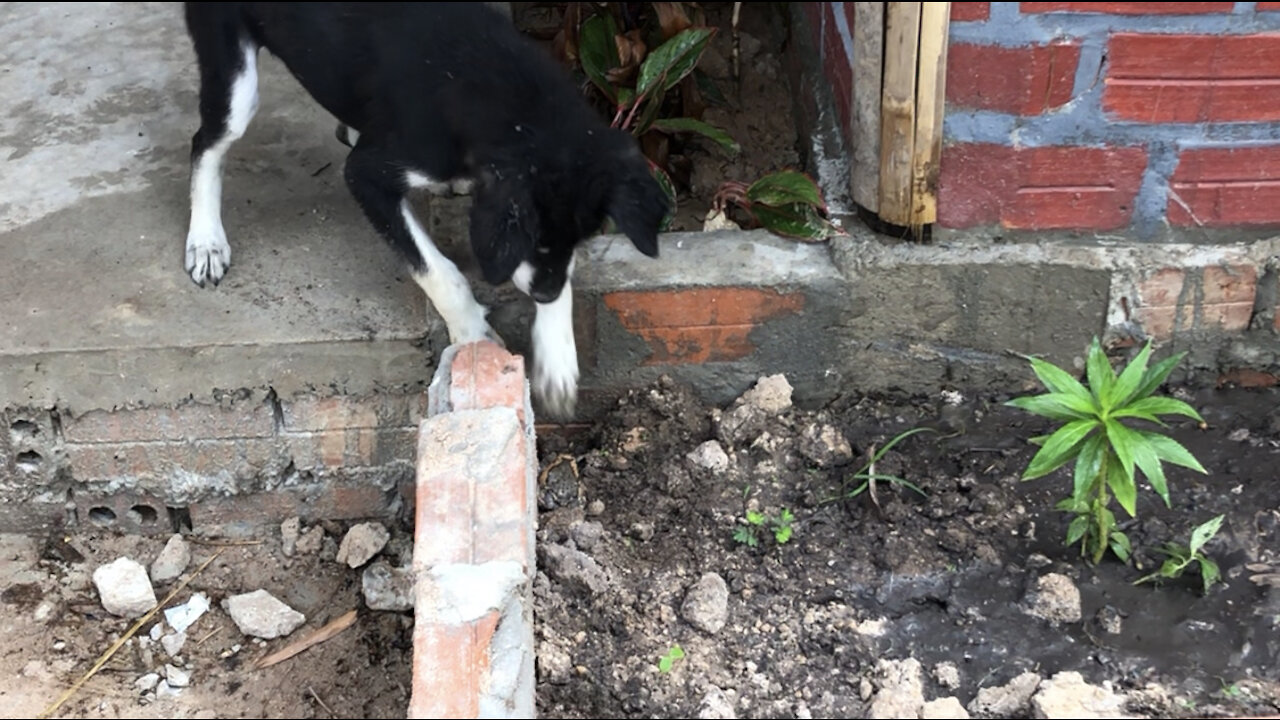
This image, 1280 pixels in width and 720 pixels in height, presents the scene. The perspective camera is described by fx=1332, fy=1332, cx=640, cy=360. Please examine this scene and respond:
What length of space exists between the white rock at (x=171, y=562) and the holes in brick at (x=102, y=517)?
182mm

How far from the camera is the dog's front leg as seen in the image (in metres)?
3.15

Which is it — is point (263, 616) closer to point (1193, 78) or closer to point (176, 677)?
point (176, 677)

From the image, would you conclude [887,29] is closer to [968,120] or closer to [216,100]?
[968,120]

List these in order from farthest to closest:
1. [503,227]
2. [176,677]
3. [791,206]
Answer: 1. [791,206]
2. [176,677]
3. [503,227]

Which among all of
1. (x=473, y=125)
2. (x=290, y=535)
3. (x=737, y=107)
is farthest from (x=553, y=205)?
(x=737, y=107)

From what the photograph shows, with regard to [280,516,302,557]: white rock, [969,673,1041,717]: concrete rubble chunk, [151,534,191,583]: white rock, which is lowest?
[280,516,302,557]: white rock

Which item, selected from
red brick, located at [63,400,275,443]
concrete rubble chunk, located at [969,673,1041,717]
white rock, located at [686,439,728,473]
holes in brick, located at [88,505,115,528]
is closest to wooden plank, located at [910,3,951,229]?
white rock, located at [686,439,728,473]

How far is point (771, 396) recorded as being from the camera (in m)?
3.45

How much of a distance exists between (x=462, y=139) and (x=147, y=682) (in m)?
1.42

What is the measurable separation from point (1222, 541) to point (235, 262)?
2.49m

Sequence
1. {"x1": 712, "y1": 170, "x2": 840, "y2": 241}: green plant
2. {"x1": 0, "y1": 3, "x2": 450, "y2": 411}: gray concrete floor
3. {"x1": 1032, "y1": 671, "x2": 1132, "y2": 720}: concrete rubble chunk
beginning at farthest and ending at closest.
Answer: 1. {"x1": 712, "y1": 170, "x2": 840, "y2": 241}: green plant
2. {"x1": 0, "y1": 3, "x2": 450, "y2": 411}: gray concrete floor
3. {"x1": 1032, "y1": 671, "x2": 1132, "y2": 720}: concrete rubble chunk

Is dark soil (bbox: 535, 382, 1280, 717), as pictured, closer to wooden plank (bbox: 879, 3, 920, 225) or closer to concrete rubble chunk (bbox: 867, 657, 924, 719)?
concrete rubble chunk (bbox: 867, 657, 924, 719)

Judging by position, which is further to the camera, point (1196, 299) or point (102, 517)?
point (102, 517)

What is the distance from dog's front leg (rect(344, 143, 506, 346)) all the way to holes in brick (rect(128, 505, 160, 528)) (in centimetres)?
97
